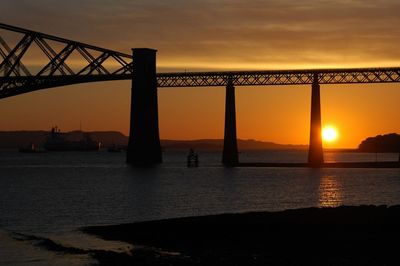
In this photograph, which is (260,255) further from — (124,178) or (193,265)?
(124,178)

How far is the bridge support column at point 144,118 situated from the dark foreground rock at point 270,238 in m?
89.1

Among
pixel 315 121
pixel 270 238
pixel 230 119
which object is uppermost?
pixel 230 119

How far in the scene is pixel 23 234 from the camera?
172ft

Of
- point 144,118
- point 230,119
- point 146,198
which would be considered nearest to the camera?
point 146,198

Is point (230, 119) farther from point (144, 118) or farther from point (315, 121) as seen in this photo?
point (315, 121)

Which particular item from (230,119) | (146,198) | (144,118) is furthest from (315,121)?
(146,198)

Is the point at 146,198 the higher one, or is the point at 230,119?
the point at 230,119

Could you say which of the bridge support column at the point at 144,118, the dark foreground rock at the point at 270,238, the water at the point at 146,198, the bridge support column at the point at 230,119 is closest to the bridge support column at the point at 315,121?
the bridge support column at the point at 230,119

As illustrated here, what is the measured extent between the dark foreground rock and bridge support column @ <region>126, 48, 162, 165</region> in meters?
89.1

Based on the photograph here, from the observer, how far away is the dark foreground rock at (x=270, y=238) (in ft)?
127

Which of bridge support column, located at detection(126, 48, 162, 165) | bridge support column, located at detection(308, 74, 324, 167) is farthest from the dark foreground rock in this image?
bridge support column, located at detection(126, 48, 162, 165)

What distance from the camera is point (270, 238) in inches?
1754

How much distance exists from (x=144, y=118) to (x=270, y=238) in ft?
331

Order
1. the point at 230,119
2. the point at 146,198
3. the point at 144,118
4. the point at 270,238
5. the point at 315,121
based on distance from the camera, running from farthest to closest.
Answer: the point at 230,119, the point at 144,118, the point at 315,121, the point at 146,198, the point at 270,238
